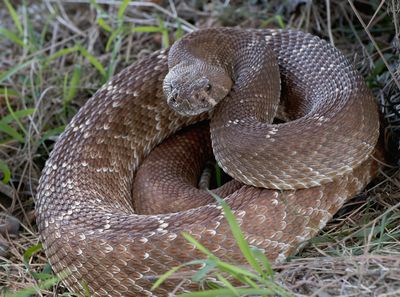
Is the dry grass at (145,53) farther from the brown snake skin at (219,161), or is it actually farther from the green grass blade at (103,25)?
the brown snake skin at (219,161)

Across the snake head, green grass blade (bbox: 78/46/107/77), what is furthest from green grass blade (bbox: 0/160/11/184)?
the snake head

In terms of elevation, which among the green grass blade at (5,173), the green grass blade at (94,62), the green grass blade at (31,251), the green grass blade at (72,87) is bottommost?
the green grass blade at (31,251)

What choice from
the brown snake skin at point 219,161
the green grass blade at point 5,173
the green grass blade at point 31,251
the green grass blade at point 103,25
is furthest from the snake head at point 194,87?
the green grass blade at point 103,25

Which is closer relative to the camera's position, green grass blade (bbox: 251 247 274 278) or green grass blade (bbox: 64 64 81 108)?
green grass blade (bbox: 251 247 274 278)

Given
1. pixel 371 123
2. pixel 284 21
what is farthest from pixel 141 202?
pixel 284 21

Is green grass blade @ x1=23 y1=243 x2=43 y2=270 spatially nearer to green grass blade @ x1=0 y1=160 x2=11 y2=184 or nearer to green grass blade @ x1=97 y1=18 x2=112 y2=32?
green grass blade @ x1=0 y1=160 x2=11 y2=184

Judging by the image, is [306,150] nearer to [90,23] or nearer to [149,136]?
[149,136]
